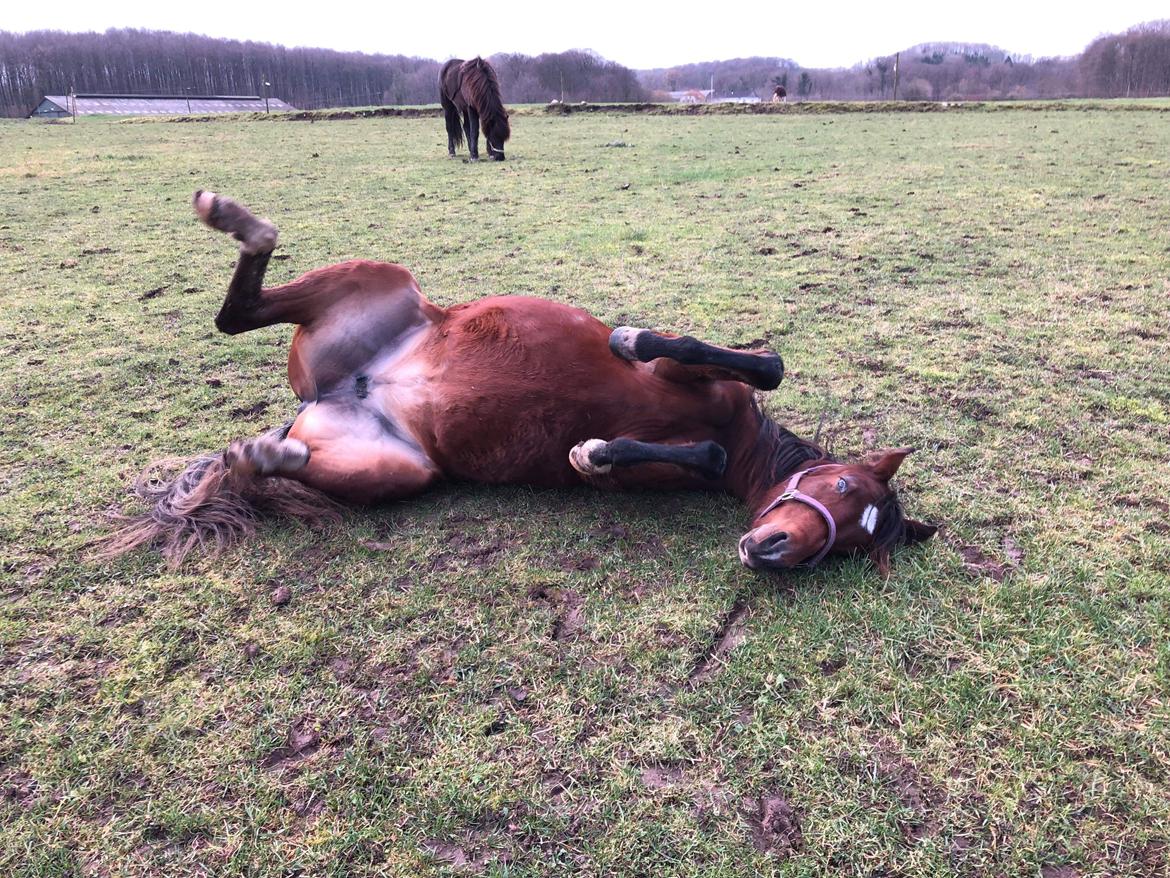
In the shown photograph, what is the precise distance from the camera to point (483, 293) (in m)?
5.54

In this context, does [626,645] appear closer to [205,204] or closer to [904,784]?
[904,784]

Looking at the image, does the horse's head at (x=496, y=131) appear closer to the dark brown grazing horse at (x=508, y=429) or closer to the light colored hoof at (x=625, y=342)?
the dark brown grazing horse at (x=508, y=429)

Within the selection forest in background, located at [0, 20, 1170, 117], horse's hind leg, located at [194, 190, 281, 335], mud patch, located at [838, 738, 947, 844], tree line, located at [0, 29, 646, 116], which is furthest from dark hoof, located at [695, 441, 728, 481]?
tree line, located at [0, 29, 646, 116]

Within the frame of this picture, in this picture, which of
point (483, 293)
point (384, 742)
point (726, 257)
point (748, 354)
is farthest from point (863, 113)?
point (384, 742)

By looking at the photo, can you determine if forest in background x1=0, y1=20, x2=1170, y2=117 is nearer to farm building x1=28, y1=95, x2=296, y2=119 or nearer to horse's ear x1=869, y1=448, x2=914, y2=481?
farm building x1=28, y1=95, x2=296, y2=119

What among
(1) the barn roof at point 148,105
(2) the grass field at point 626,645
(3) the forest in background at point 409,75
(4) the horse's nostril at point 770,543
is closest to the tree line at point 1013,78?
(3) the forest in background at point 409,75

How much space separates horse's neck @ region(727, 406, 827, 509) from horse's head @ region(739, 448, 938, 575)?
0.50 ft

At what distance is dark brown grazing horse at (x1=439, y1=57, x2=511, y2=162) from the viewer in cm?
1312

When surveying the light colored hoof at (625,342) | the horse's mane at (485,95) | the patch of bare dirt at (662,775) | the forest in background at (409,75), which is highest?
the forest in background at (409,75)

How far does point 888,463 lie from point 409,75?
3662 inches

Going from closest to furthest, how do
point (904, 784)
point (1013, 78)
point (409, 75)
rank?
1. point (904, 784)
2. point (1013, 78)
3. point (409, 75)

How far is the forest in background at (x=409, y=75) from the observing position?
5238cm

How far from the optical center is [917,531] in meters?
2.54

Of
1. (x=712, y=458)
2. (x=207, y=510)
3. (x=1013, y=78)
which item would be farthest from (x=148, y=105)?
(x=1013, y=78)
